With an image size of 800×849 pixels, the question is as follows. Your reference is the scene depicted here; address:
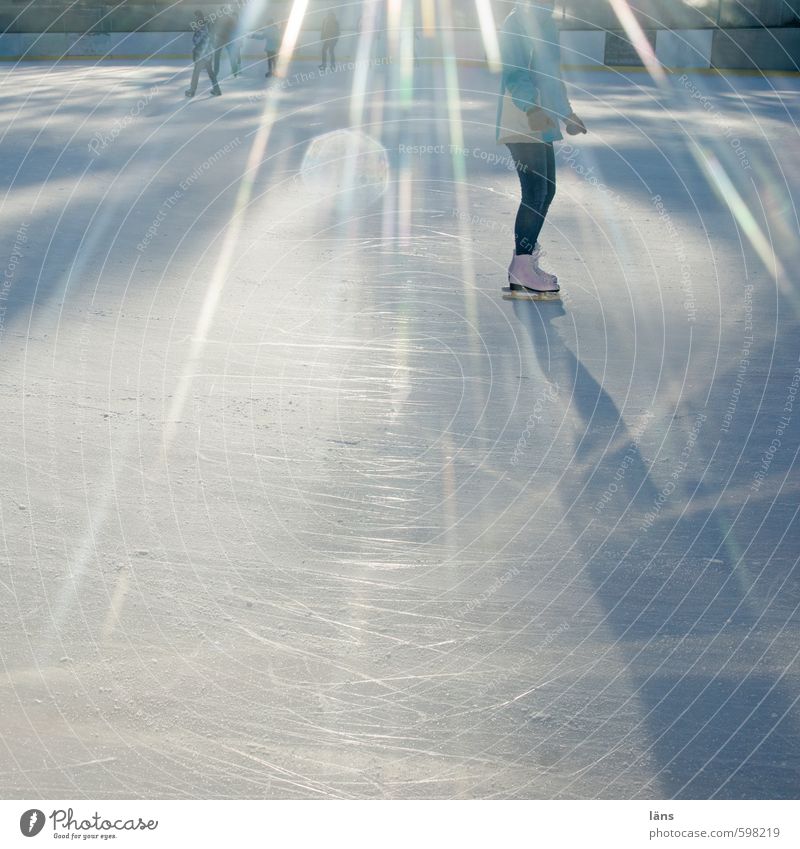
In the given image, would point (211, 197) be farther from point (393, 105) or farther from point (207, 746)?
point (393, 105)

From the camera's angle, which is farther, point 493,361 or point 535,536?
point 493,361

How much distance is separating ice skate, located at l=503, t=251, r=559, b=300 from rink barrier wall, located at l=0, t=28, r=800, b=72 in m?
22.4

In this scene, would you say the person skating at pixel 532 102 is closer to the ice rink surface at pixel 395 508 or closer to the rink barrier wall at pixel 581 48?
the ice rink surface at pixel 395 508

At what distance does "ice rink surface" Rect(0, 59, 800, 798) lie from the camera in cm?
319

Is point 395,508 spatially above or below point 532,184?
below

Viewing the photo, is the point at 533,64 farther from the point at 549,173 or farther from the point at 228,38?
the point at 228,38

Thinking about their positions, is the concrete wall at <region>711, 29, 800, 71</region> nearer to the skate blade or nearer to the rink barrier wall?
the rink barrier wall

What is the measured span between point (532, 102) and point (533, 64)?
0.32 meters

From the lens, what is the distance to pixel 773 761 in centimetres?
310

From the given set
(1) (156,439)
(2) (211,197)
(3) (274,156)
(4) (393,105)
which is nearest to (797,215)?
(2) (211,197)

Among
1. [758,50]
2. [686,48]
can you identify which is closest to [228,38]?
[686,48]

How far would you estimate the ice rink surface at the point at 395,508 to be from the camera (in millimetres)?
3191

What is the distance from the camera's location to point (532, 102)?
7.02 meters

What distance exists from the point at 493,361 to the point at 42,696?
3.49 m
